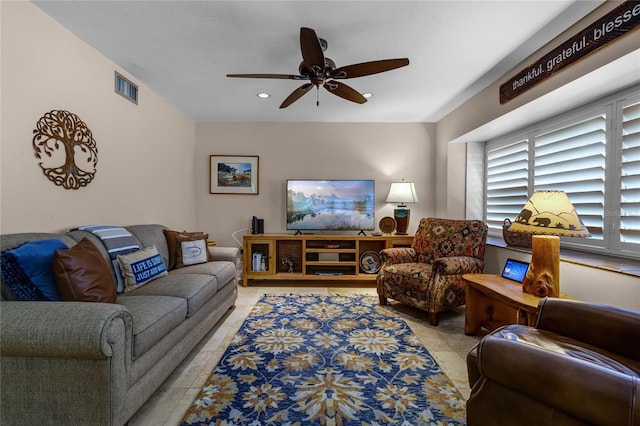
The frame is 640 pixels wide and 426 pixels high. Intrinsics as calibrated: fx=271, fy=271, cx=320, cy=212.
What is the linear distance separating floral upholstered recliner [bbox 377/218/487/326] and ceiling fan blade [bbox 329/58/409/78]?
1.71 meters

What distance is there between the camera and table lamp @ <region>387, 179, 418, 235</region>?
148 inches

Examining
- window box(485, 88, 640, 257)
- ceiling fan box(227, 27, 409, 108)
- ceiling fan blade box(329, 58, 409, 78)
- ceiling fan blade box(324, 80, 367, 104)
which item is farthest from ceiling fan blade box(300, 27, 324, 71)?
window box(485, 88, 640, 257)

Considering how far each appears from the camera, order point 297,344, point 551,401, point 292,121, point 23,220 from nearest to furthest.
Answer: point 551,401
point 23,220
point 297,344
point 292,121

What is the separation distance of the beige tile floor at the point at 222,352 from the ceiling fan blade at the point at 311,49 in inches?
86.5

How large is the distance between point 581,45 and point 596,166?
0.90 m

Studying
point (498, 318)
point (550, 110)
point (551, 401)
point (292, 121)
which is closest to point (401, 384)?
point (551, 401)

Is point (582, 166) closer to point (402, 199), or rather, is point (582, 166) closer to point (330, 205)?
point (402, 199)

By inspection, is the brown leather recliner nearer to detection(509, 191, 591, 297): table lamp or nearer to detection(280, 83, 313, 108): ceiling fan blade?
detection(509, 191, 591, 297): table lamp

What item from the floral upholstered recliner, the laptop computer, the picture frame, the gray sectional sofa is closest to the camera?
the gray sectional sofa

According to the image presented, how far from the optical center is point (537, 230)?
1.70 meters

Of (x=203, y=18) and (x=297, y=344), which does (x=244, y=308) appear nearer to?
(x=297, y=344)

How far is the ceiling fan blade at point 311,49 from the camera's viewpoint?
5.25 feet

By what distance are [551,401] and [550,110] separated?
2.57 metres

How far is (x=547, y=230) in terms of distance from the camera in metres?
1.67
